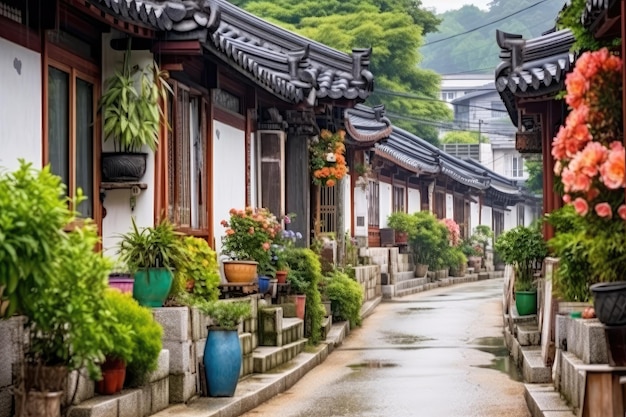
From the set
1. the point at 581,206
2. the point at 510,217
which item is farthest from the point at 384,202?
the point at 581,206

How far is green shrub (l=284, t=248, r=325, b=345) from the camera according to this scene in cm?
2089

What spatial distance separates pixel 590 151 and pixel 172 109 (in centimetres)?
905

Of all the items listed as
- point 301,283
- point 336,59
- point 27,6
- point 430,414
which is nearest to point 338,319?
point 301,283

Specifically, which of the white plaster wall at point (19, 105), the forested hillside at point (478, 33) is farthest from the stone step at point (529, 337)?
the forested hillside at point (478, 33)

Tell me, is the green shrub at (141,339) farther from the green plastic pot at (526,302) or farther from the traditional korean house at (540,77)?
the green plastic pot at (526,302)

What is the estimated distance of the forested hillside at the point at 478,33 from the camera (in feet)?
454

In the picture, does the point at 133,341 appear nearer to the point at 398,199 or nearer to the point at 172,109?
the point at 172,109

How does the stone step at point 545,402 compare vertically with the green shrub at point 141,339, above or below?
below

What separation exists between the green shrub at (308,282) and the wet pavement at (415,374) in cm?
59

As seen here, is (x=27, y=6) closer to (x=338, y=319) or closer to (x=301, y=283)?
(x=301, y=283)

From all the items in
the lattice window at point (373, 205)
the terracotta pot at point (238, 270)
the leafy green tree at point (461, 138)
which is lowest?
the terracotta pot at point (238, 270)

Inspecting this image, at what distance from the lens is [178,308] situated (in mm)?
13062

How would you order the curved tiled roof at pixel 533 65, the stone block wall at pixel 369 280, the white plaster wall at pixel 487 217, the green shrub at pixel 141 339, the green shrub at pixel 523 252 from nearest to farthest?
the green shrub at pixel 141 339, the curved tiled roof at pixel 533 65, the green shrub at pixel 523 252, the stone block wall at pixel 369 280, the white plaster wall at pixel 487 217

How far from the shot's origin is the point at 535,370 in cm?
1510
